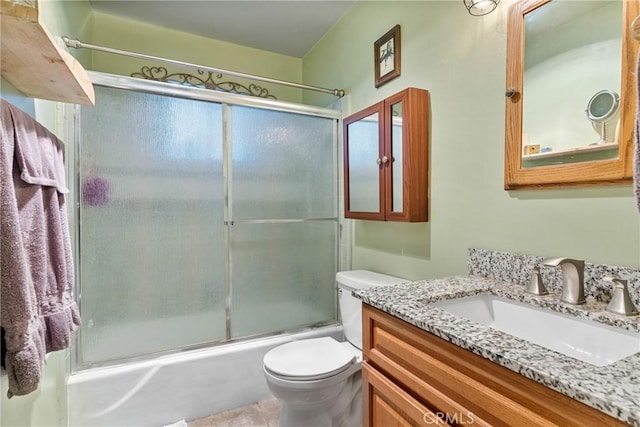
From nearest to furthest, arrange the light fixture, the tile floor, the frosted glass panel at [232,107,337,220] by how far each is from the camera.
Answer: the light fixture < the tile floor < the frosted glass panel at [232,107,337,220]

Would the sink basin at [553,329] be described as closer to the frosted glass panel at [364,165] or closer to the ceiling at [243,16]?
the frosted glass panel at [364,165]

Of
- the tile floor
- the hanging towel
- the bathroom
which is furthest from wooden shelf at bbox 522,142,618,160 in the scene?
the tile floor

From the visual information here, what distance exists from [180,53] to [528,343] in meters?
2.72

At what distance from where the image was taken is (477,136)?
1.18 meters

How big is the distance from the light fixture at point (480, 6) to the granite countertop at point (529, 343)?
0.99 m

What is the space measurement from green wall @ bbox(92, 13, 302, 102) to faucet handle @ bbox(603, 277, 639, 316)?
2.52 metres

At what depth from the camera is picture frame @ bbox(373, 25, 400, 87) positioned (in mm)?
1578

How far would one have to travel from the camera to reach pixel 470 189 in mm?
1213

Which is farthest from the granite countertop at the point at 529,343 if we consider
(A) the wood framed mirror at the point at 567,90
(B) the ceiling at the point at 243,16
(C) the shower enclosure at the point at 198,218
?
(B) the ceiling at the point at 243,16

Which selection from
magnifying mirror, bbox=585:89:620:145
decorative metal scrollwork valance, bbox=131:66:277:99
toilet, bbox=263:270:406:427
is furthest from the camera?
decorative metal scrollwork valance, bbox=131:66:277:99

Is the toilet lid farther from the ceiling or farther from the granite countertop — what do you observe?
the ceiling

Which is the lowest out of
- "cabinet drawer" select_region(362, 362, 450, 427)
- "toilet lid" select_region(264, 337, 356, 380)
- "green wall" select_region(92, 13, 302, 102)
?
"toilet lid" select_region(264, 337, 356, 380)

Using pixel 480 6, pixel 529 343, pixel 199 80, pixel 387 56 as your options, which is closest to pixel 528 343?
pixel 529 343

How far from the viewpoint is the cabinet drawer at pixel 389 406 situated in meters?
0.72
